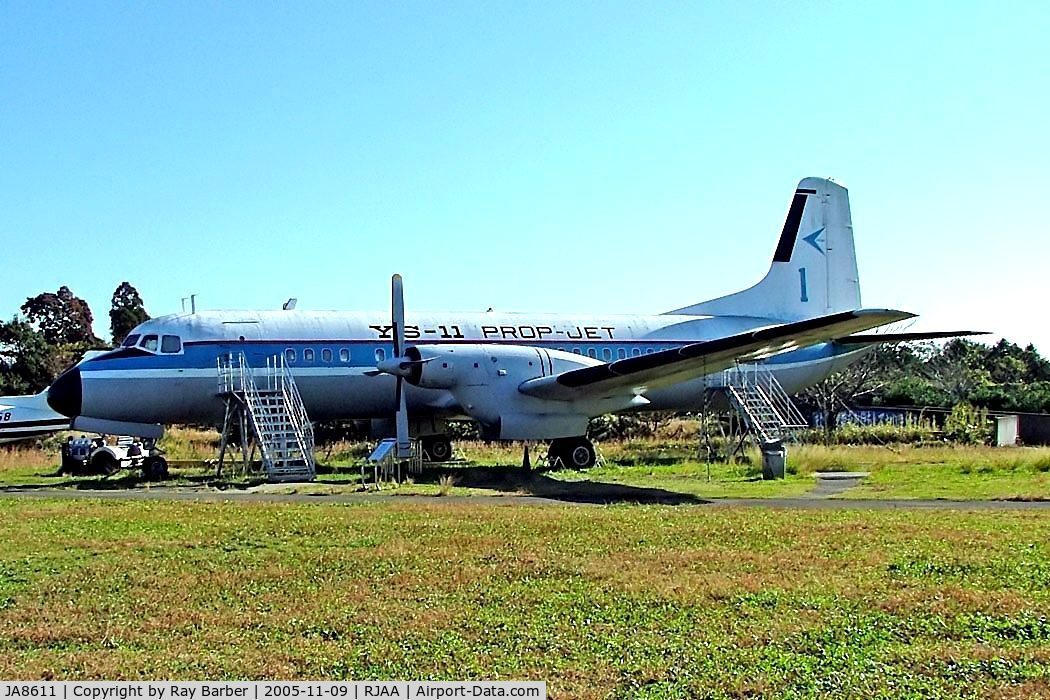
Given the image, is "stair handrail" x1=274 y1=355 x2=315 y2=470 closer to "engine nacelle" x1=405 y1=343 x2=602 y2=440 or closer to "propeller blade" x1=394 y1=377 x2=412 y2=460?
"propeller blade" x1=394 y1=377 x2=412 y2=460

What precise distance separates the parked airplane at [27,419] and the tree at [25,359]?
1084 inches

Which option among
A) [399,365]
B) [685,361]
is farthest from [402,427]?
Result: [685,361]

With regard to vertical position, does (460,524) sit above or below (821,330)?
below

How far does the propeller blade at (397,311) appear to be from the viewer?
22.8 metres

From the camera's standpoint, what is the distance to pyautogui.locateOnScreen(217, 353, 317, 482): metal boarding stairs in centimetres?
2105

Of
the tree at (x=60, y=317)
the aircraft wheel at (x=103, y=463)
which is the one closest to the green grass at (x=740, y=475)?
the aircraft wheel at (x=103, y=463)

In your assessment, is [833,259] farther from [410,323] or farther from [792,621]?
[792,621]

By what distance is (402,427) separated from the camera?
72.5 ft

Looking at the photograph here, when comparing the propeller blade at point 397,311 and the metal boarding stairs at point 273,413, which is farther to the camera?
the propeller blade at point 397,311

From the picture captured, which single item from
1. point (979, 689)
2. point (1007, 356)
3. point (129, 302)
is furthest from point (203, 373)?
point (1007, 356)

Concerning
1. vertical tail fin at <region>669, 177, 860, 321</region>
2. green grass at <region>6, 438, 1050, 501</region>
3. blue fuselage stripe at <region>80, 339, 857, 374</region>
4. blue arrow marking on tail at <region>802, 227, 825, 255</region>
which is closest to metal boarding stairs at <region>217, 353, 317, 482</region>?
blue fuselage stripe at <region>80, 339, 857, 374</region>

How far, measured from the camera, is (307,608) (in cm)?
731

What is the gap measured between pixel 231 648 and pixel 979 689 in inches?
163

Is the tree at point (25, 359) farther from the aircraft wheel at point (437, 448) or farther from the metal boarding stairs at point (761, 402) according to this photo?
the metal boarding stairs at point (761, 402)
